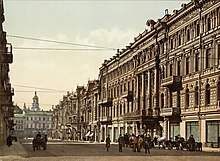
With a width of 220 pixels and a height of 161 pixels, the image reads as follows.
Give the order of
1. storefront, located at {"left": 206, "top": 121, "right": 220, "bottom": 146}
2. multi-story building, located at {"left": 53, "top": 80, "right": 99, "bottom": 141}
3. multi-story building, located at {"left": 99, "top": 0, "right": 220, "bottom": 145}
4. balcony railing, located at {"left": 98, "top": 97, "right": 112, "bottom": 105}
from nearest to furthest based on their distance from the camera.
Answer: storefront, located at {"left": 206, "top": 121, "right": 220, "bottom": 146} → multi-story building, located at {"left": 99, "top": 0, "right": 220, "bottom": 145} → balcony railing, located at {"left": 98, "top": 97, "right": 112, "bottom": 105} → multi-story building, located at {"left": 53, "top": 80, "right": 99, "bottom": 141}

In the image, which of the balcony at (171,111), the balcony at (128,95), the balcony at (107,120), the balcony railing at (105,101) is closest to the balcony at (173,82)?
the balcony at (171,111)

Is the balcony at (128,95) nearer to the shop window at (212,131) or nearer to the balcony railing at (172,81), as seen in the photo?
the balcony railing at (172,81)

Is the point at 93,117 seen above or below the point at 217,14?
below

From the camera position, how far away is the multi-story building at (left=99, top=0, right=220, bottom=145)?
149 feet

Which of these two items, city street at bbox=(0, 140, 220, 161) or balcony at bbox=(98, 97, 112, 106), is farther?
balcony at bbox=(98, 97, 112, 106)

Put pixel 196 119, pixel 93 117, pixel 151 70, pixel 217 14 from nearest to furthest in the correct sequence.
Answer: pixel 217 14
pixel 196 119
pixel 151 70
pixel 93 117

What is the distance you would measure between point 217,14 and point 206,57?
14.0 feet

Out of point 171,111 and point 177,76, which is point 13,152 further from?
point 177,76

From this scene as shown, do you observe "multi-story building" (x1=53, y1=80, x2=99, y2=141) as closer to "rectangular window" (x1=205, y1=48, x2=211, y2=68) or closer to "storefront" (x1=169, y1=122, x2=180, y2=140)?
"storefront" (x1=169, y1=122, x2=180, y2=140)

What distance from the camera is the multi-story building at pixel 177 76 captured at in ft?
149

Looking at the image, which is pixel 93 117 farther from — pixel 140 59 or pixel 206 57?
pixel 206 57

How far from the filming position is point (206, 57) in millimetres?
46281

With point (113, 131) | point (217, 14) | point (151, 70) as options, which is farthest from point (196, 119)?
point (113, 131)

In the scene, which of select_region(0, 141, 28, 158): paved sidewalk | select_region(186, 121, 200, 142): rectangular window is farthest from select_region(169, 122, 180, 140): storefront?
select_region(0, 141, 28, 158): paved sidewalk
